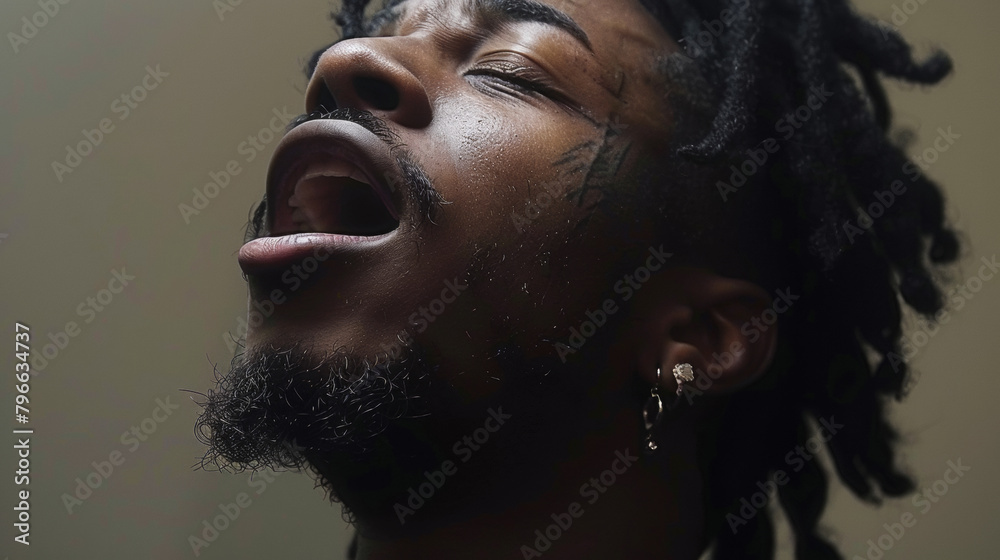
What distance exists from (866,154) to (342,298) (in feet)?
2.66

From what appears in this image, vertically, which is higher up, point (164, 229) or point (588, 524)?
point (588, 524)

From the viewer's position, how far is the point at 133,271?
5.17ft

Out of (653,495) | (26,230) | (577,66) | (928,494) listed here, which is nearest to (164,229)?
(26,230)

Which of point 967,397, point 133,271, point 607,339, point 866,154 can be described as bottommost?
point 133,271

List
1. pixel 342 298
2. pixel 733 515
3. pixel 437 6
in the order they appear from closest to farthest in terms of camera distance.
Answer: pixel 342 298, pixel 437 6, pixel 733 515

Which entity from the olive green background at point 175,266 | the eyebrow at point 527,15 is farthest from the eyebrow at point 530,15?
the olive green background at point 175,266

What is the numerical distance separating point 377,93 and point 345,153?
0.37 ft

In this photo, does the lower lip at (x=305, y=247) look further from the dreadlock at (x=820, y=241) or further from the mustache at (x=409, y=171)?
the dreadlock at (x=820, y=241)

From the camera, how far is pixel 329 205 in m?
1.10

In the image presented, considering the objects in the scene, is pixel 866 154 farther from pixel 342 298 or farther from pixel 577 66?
pixel 342 298

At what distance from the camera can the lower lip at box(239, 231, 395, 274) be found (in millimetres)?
978

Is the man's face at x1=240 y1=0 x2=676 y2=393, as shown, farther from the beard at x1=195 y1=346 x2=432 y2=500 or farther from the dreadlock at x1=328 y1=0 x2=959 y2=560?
the dreadlock at x1=328 y1=0 x2=959 y2=560

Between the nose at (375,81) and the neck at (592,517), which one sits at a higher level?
the nose at (375,81)

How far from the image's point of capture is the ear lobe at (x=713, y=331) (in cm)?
113
